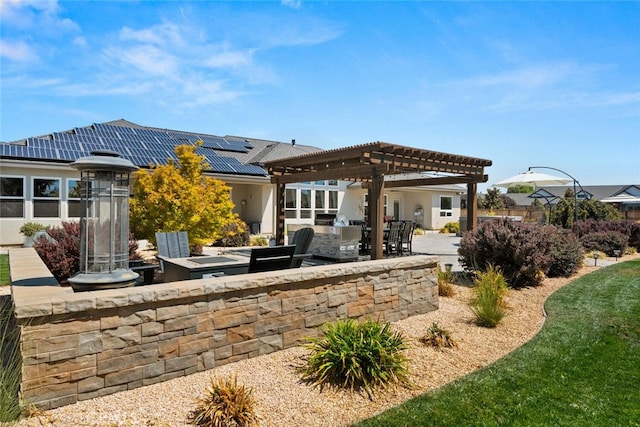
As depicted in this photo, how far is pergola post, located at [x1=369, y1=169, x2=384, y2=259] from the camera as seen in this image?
10.1 metres

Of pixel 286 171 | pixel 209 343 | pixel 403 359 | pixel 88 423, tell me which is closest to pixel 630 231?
pixel 286 171

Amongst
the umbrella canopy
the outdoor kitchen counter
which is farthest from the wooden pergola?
the umbrella canopy

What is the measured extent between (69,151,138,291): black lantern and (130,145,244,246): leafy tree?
5043mm

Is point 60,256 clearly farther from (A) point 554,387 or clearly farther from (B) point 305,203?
(B) point 305,203

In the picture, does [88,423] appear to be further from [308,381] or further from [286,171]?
[286,171]

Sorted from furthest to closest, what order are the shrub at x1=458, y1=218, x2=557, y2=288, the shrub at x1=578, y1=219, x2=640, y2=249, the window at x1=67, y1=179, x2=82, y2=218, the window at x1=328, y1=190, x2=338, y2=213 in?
the window at x1=328, y1=190, x2=338, y2=213
the shrub at x1=578, y1=219, x2=640, y2=249
the window at x1=67, y1=179, x2=82, y2=218
the shrub at x1=458, y1=218, x2=557, y2=288

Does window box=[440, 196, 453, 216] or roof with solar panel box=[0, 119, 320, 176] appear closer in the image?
roof with solar panel box=[0, 119, 320, 176]

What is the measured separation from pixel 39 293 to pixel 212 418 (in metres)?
1.96

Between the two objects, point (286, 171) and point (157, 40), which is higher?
point (157, 40)

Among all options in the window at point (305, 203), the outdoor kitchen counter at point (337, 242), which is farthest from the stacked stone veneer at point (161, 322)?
the window at point (305, 203)

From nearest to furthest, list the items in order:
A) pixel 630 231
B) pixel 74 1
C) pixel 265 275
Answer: pixel 265 275
pixel 74 1
pixel 630 231

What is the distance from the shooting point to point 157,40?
10984 mm

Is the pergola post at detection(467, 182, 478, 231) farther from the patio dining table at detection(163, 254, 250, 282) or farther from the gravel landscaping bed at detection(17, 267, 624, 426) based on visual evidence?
the patio dining table at detection(163, 254, 250, 282)

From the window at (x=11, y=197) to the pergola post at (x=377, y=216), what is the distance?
13252 mm
